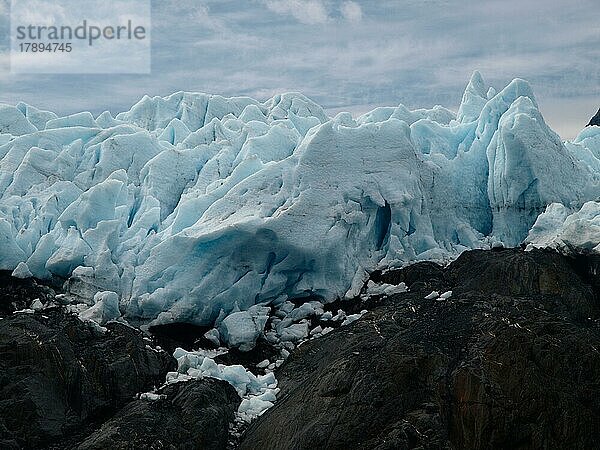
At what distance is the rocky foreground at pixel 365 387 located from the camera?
631 cm

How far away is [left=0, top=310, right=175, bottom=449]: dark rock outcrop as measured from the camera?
7.03m

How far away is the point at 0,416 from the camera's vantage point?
6.91 meters

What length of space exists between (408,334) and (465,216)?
786 cm

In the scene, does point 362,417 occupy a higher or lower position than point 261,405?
higher

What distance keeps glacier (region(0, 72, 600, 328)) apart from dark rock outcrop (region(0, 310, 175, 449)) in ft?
6.68

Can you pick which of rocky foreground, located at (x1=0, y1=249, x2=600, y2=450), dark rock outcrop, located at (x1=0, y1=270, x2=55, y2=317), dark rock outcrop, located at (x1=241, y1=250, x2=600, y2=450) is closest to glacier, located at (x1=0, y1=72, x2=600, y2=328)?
dark rock outcrop, located at (x1=0, y1=270, x2=55, y2=317)

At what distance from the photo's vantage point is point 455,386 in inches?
260

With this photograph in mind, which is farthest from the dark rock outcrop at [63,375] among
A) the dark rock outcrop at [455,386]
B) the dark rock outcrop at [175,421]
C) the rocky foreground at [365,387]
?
the dark rock outcrop at [455,386]

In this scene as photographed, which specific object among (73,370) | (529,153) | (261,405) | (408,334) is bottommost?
(261,405)

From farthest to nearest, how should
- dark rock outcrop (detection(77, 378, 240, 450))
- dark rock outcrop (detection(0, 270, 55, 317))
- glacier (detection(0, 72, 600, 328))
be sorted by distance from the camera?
glacier (detection(0, 72, 600, 328)) → dark rock outcrop (detection(0, 270, 55, 317)) → dark rock outcrop (detection(77, 378, 240, 450))

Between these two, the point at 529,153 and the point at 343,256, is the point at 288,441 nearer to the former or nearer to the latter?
the point at 343,256

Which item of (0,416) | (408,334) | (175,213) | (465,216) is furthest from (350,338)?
(465,216)

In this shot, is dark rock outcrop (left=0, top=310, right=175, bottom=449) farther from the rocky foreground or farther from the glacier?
the glacier

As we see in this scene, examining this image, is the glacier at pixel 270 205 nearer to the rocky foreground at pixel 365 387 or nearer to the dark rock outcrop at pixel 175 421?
the rocky foreground at pixel 365 387
